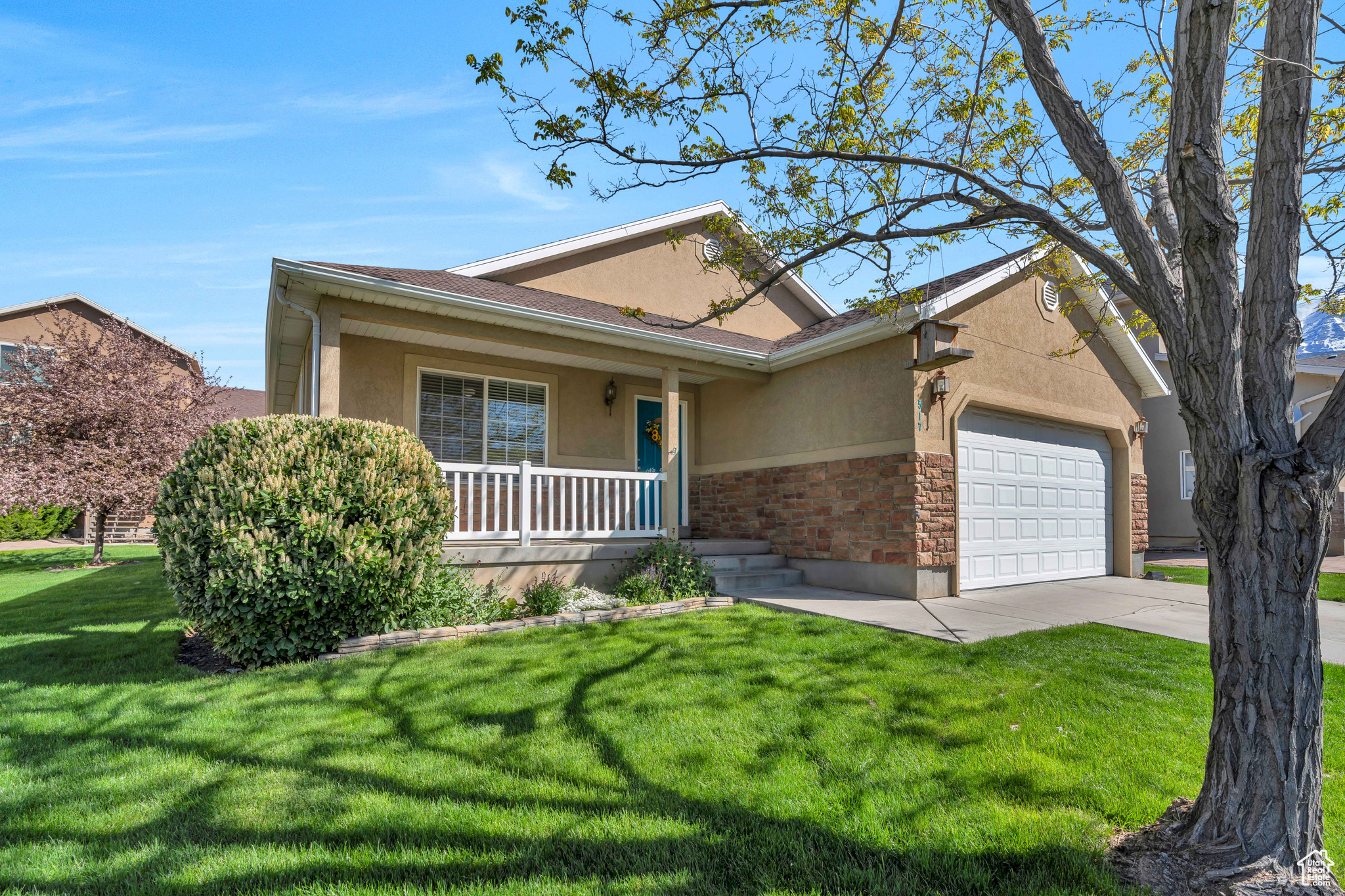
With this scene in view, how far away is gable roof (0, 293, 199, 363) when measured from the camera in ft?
59.1

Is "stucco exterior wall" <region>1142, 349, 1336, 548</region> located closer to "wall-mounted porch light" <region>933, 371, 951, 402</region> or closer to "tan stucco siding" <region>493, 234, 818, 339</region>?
"tan stucco siding" <region>493, 234, 818, 339</region>

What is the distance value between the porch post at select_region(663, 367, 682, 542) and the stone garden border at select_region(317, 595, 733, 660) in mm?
1575

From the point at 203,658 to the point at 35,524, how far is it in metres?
19.6

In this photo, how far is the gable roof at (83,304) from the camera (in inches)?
709

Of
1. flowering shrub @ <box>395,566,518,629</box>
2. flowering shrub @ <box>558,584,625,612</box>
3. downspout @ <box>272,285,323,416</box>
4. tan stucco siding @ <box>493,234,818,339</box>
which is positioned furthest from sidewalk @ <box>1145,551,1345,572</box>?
downspout @ <box>272,285,323,416</box>

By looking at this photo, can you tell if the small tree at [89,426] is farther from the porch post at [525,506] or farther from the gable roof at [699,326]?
the porch post at [525,506]

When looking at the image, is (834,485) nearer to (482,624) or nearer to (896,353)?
(896,353)

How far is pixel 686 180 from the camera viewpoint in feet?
14.3

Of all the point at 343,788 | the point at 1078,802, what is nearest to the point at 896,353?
the point at 1078,802

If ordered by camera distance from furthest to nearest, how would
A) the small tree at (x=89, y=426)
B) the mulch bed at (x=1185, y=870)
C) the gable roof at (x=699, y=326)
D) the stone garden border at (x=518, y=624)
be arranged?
1. the small tree at (x=89, y=426)
2. the gable roof at (x=699, y=326)
3. the stone garden border at (x=518, y=624)
4. the mulch bed at (x=1185, y=870)

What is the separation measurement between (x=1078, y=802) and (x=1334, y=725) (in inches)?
95.4

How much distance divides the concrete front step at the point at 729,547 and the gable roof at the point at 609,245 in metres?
3.95

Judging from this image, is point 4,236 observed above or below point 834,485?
above

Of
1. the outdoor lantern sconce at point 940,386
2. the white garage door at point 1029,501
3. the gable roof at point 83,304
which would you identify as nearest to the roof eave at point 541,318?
the outdoor lantern sconce at point 940,386
